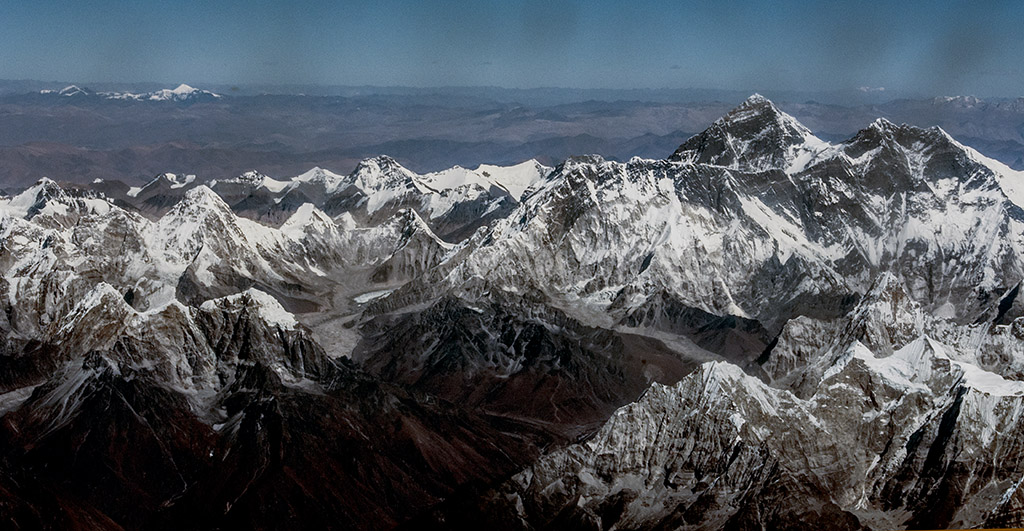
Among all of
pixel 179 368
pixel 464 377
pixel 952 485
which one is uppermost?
pixel 952 485

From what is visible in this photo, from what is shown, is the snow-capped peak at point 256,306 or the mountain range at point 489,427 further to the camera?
the snow-capped peak at point 256,306

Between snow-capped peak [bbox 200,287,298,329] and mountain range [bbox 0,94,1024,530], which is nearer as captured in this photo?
mountain range [bbox 0,94,1024,530]

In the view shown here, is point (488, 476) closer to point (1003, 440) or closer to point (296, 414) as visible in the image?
point (296, 414)

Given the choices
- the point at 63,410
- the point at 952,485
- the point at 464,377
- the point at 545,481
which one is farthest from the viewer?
the point at 464,377

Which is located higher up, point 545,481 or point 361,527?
point 545,481

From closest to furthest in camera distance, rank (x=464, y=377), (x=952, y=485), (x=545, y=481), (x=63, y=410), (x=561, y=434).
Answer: (x=952, y=485), (x=545, y=481), (x=63, y=410), (x=561, y=434), (x=464, y=377)

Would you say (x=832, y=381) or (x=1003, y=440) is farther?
(x=832, y=381)

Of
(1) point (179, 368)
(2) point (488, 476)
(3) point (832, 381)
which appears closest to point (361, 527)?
(2) point (488, 476)

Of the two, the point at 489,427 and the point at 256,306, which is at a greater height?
the point at 256,306

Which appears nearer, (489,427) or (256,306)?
(256,306)

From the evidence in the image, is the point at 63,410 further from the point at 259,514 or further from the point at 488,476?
the point at 488,476

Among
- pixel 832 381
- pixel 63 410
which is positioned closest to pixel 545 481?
pixel 832 381
